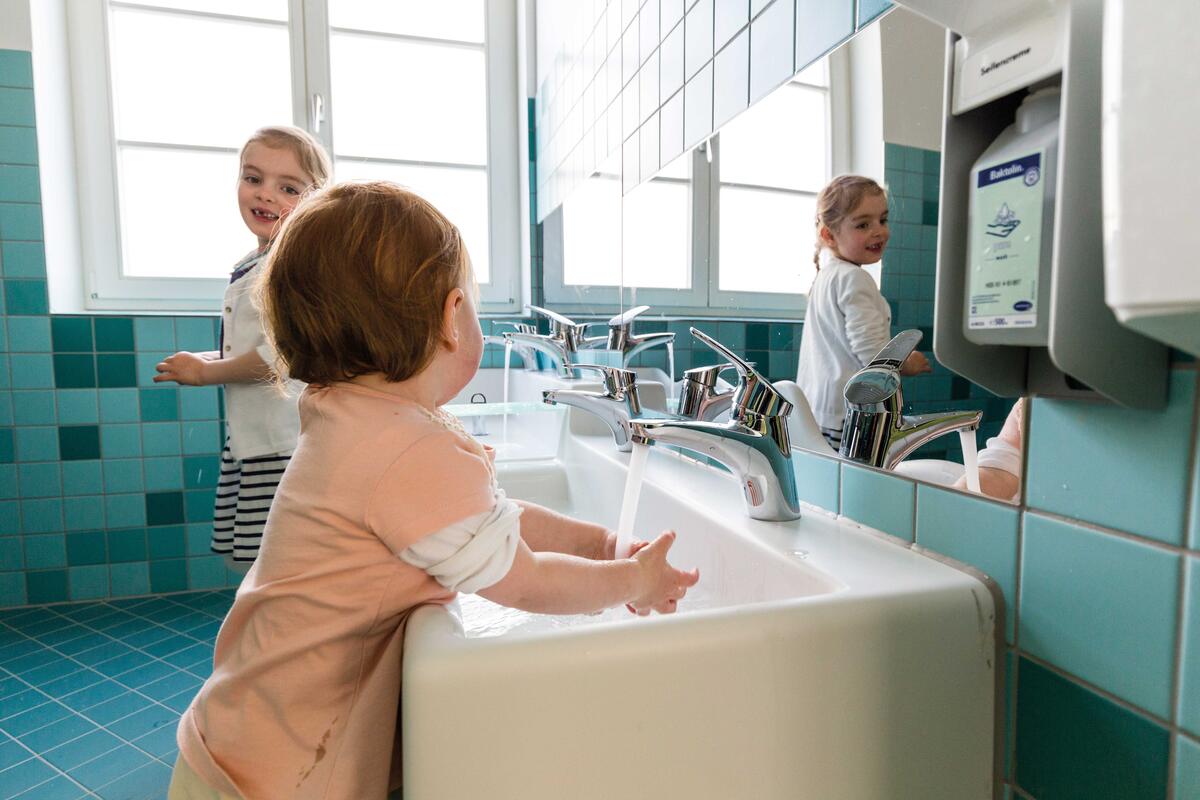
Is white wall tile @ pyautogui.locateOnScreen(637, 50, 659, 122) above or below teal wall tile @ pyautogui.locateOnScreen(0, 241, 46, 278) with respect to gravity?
above

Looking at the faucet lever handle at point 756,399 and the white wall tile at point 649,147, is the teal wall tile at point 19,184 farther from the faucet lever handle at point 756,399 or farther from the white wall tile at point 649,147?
the faucet lever handle at point 756,399

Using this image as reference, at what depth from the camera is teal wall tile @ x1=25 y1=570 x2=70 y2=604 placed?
2.30 m

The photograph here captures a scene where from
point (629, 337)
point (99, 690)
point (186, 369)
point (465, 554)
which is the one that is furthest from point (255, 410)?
point (99, 690)

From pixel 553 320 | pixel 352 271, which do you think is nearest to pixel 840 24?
pixel 352 271

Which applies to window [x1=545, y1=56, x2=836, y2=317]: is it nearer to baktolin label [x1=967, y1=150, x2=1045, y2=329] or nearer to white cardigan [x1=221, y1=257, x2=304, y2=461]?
baktolin label [x1=967, y1=150, x2=1045, y2=329]

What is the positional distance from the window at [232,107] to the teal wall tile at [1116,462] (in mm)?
2140


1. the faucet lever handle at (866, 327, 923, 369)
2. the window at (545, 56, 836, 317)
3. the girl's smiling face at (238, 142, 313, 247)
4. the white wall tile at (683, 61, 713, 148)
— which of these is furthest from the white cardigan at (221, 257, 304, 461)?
the faucet lever handle at (866, 327, 923, 369)

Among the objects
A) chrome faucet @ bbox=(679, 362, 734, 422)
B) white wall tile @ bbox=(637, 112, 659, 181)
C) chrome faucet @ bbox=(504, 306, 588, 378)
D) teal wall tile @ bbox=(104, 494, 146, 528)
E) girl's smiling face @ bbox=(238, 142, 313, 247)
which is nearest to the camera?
chrome faucet @ bbox=(679, 362, 734, 422)

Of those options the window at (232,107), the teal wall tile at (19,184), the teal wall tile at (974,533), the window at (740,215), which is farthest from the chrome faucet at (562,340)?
the teal wall tile at (19,184)

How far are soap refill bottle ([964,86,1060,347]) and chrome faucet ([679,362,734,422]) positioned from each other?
1.35 ft

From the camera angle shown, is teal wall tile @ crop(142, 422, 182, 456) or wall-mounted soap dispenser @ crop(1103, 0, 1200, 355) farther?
teal wall tile @ crop(142, 422, 182, 456)

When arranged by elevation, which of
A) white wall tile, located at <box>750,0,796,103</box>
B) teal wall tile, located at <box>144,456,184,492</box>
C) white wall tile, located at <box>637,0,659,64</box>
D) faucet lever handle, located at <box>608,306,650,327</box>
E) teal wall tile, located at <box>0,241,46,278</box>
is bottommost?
teal wall tile, located at <box>144,456,184,492</box>

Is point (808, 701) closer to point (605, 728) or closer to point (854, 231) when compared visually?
point (605, 728)

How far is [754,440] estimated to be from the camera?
0.66m
